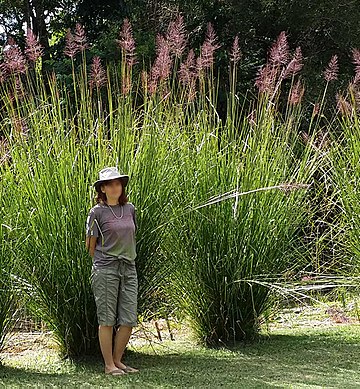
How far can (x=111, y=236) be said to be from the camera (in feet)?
13.6

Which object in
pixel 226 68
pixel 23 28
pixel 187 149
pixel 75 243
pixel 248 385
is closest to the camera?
pixel 248 385

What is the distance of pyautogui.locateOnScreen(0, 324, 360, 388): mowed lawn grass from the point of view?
383 cm

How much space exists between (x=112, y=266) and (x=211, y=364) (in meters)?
0.89

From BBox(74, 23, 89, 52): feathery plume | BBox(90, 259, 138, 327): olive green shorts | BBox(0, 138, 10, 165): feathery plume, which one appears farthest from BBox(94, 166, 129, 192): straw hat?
BBox(74, 23, 89, 52): feathery plume

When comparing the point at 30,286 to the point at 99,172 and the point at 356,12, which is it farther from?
the point at 356,12

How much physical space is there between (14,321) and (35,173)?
981mm

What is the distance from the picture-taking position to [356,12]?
11.0m

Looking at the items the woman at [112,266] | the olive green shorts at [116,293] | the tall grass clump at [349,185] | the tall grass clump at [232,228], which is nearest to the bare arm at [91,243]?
the woman at [112,266]

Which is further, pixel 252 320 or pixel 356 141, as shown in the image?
pixel 356 141

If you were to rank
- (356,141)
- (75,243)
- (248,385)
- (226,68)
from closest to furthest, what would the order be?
(248,385)
(75,243)
(356,141)
(226,68)

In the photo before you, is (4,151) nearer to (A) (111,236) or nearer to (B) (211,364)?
(A) (111,236)

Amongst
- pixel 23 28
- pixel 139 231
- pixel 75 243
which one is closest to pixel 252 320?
pixel 139 231

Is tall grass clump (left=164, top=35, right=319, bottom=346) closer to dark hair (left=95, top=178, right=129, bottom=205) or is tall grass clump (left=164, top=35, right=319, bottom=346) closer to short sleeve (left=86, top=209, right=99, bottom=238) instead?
dark hair (left=95, top=178, right=129, bottom=205)

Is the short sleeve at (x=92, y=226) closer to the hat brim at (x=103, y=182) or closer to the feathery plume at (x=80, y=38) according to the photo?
the hat brim at (x=103, y=182)
